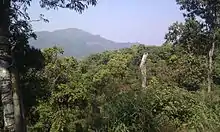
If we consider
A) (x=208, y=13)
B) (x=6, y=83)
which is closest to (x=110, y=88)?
(x=6, y=83)

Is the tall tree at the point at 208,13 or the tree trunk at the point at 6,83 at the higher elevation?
the tall tree at the point at 208,13

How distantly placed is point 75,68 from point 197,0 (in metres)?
9.32

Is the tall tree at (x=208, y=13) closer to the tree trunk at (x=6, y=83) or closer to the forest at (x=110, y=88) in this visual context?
the forest at (x=110, y=88)

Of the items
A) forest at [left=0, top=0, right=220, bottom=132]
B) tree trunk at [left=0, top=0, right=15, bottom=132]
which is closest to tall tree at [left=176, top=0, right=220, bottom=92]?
forest at [left=0, top=0, right=220, bottom=132]

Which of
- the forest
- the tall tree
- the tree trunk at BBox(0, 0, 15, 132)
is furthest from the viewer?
the tall tree

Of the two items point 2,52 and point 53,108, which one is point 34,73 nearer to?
point 53,108

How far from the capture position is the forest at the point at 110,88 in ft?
18.0

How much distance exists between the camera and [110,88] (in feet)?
23.6

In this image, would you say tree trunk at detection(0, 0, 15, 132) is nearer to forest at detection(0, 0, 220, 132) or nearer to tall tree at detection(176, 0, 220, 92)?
forest at detection(0, 0, 220, 132)

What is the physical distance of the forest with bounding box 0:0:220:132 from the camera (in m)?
5.50

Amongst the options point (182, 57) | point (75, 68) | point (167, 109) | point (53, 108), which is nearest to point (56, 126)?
point (53, 108)

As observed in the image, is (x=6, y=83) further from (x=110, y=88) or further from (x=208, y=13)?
(x=208, y=13)

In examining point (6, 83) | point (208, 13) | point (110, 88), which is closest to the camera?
point (6, 83)

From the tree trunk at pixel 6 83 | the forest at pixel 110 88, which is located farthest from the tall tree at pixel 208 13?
the tree trunk at pixel 6 83
